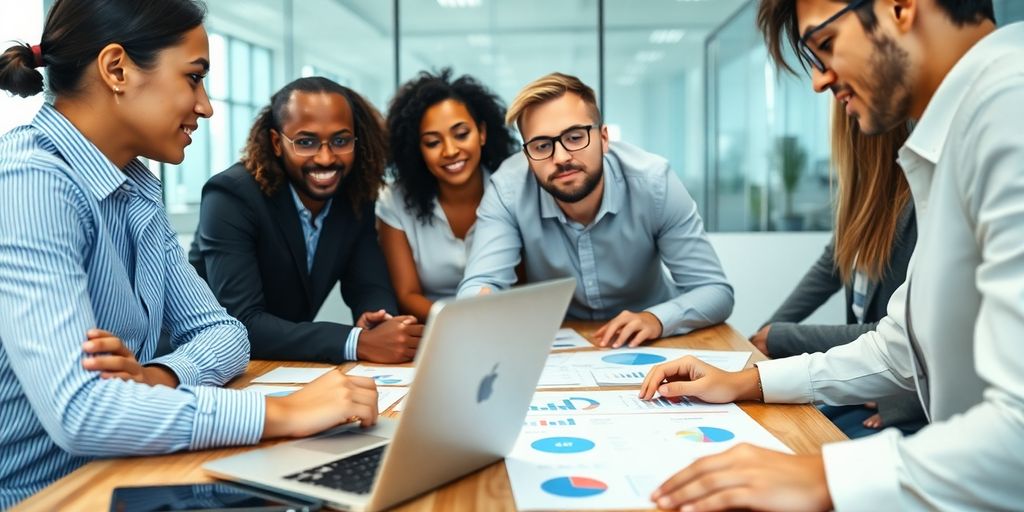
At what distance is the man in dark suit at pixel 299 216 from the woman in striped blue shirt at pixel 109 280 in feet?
1.67

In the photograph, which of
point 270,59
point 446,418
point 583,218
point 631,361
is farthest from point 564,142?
point 270,59

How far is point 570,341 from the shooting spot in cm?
215

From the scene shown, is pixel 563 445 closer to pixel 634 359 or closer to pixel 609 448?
pixel 609 448

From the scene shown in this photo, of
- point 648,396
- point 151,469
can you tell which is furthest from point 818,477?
point 151,469

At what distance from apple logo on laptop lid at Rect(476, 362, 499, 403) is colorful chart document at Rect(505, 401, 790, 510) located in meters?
0.13

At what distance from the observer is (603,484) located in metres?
1.01

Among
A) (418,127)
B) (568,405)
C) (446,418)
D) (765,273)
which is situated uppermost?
(418,127)

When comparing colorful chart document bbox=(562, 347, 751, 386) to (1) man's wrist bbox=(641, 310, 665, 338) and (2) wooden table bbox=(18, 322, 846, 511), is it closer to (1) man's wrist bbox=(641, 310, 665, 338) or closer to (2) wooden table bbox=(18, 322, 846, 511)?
(1) man's wrist bbox=(641, 310, 665, 338)

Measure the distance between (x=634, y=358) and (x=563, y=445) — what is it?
0.76 meters

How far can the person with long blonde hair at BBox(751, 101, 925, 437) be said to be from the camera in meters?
1.92

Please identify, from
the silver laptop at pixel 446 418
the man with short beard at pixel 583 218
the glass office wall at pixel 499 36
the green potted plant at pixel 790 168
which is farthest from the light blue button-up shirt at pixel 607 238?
the green potted plant at pixel 790 168

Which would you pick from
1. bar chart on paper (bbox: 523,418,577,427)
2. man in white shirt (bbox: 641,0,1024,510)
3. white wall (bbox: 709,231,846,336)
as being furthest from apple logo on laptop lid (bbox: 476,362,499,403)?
white wall (bbox: 709,231,846,336)

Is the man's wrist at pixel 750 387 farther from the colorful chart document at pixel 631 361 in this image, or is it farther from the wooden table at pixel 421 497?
the colorful chart document at pixel 631 361

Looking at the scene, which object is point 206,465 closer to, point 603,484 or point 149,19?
point 603,484
